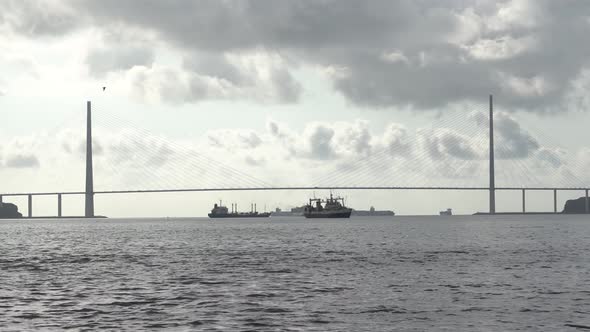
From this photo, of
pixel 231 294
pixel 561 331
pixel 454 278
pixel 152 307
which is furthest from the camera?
pixel 454 278

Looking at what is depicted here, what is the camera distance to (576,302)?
1280 inches

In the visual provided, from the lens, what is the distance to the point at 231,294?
119ft

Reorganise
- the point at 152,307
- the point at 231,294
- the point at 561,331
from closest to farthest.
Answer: the point at 561,331 < the point at 152,307 < the point at 231,294

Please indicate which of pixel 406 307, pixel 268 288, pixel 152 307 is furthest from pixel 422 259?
pixel 152 307

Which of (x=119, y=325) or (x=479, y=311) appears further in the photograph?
(x=479, y=311)

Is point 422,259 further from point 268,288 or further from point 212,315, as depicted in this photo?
point 212,315

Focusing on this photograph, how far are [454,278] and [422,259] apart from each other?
1618 centimetres

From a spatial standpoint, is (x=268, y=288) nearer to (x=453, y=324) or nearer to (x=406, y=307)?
(x=406, y=307)

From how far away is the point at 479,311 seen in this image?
30.0 m

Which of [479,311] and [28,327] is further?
[479,311]

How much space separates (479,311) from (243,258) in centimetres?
3390

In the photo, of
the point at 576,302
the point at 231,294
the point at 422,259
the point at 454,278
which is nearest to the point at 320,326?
the point at 231,294

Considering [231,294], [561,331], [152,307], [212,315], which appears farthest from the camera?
[231,294]

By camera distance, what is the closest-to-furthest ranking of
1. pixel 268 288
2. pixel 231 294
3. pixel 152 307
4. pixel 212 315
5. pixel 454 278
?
pixel 212 315 → pixel 152 307 → pixel 231 294 → pixel 268 288 → pixel 454 278
